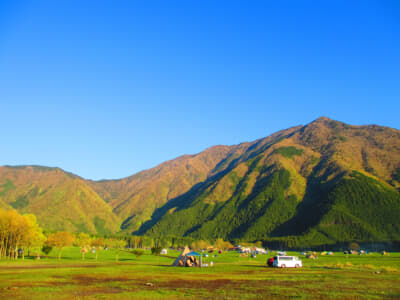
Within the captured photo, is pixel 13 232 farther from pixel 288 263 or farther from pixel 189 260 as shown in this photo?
pixel 288 263

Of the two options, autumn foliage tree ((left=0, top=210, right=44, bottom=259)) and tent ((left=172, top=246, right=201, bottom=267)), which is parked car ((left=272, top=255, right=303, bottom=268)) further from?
autumn foliage tree ((left=0, top=210, right=44, bottom=259))

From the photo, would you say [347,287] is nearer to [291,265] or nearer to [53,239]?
[291,265]

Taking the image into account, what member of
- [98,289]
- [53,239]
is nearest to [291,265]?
[98,289]

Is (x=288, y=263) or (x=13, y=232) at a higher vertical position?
(x=13, y=232)

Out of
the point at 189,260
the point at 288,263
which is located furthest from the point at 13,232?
the point at 288,263

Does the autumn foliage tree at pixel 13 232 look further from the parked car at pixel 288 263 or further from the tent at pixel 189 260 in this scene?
the parked car at pixel 288 263

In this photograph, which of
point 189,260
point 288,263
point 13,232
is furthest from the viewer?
point 13,232

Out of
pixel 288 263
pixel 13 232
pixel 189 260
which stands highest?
pixel 13 232

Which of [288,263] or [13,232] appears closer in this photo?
[288,263]

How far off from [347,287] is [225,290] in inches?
496

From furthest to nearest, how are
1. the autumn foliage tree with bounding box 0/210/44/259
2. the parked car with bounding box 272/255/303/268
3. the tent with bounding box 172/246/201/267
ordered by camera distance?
the autumn foliage tree with bounding box 0/210/44/259 → the tent with bounding box 172/246/201/267 → the parked car with bounding box 272/255/303/268

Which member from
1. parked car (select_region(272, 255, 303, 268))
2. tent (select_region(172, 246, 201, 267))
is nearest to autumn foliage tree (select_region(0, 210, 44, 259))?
tent (select_region(172, 246, 201, 267))

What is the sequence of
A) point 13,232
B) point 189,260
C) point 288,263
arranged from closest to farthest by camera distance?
1. point 288,263
2. point 189,260
3. point 13,232

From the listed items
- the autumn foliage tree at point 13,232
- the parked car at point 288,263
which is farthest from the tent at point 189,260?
the autumn foliage tree at point 13,232
